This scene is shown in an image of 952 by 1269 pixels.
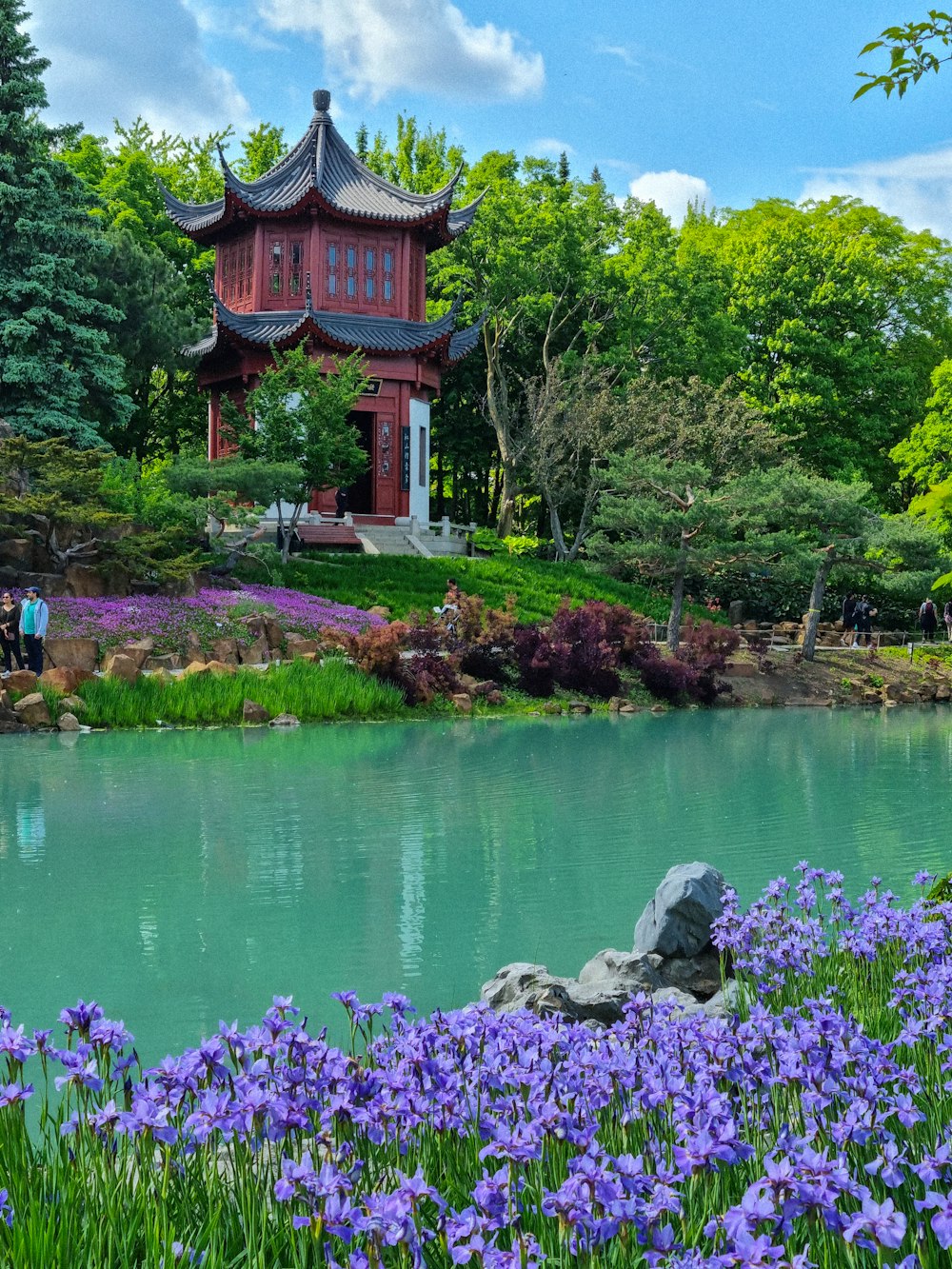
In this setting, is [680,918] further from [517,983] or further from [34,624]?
[34,624]

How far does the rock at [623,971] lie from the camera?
16.1 feet

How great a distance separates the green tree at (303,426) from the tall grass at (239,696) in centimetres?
699

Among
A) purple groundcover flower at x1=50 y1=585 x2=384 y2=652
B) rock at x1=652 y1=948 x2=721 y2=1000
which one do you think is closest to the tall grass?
purple groundcover flower at x1=50 y1=585 x2=384 y2=652

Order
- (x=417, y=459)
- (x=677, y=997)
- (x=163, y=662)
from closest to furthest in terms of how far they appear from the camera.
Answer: (x=677, y=997) < (x=163, y=662) < (x=417, y=459)

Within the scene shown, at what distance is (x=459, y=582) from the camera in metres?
25.9

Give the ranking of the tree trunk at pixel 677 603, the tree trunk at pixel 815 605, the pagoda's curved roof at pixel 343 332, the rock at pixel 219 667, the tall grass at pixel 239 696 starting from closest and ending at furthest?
the tall grass at pixel 239 696, the rock at pixel 219 667, the tree trunk at pixel 677 603, the tree trunk at pixel 815 605, the pagoda's curved roof at pixel 343 332

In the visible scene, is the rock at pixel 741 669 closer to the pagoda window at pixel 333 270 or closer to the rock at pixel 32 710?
the rock at pixel 32 710

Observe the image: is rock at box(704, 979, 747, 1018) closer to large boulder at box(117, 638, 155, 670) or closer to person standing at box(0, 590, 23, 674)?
large boulder at box(117, 638, 155, 670)

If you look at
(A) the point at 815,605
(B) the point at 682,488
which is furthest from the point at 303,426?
(A) the point at 815,605

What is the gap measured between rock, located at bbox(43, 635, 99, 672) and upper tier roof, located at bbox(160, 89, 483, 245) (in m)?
16.4

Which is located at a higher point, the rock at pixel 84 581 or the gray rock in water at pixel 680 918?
the rock at pixel 84 581

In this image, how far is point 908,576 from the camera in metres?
25.0

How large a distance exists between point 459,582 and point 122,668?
36.1 feet

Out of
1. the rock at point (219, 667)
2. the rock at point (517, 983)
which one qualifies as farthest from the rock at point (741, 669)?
the rock at point (517, 983)
